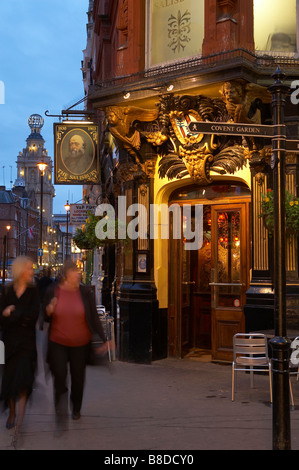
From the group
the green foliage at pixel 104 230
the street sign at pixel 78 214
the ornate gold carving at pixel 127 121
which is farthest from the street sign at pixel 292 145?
the street sign at pixel 78 214

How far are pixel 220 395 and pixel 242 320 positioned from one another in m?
2.84

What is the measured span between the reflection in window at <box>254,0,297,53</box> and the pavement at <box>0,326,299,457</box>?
618 centimetres

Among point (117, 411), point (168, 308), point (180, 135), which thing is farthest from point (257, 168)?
point (117, 411)

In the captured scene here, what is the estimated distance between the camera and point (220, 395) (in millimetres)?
9023

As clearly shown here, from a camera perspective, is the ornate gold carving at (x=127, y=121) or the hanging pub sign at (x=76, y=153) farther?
the hanging pub sign at (x=76, y=153)

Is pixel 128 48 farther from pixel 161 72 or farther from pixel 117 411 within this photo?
pixel 117 411

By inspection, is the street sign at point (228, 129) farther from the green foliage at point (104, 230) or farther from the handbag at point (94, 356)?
the green foliage at point (104, 230)

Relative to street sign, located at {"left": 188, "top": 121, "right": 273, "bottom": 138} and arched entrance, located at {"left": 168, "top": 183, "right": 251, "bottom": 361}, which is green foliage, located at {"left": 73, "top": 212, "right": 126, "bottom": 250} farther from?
street sign, located at {"left": 188, "top": 121, "right": 273, "bottom": 138}

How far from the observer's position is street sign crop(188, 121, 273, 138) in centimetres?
600

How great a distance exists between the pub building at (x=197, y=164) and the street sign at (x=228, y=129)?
3978 millimetres

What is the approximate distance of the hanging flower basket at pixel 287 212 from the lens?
10.0m

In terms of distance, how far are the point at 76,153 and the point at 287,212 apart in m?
6.57

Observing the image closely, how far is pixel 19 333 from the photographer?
6668mm
